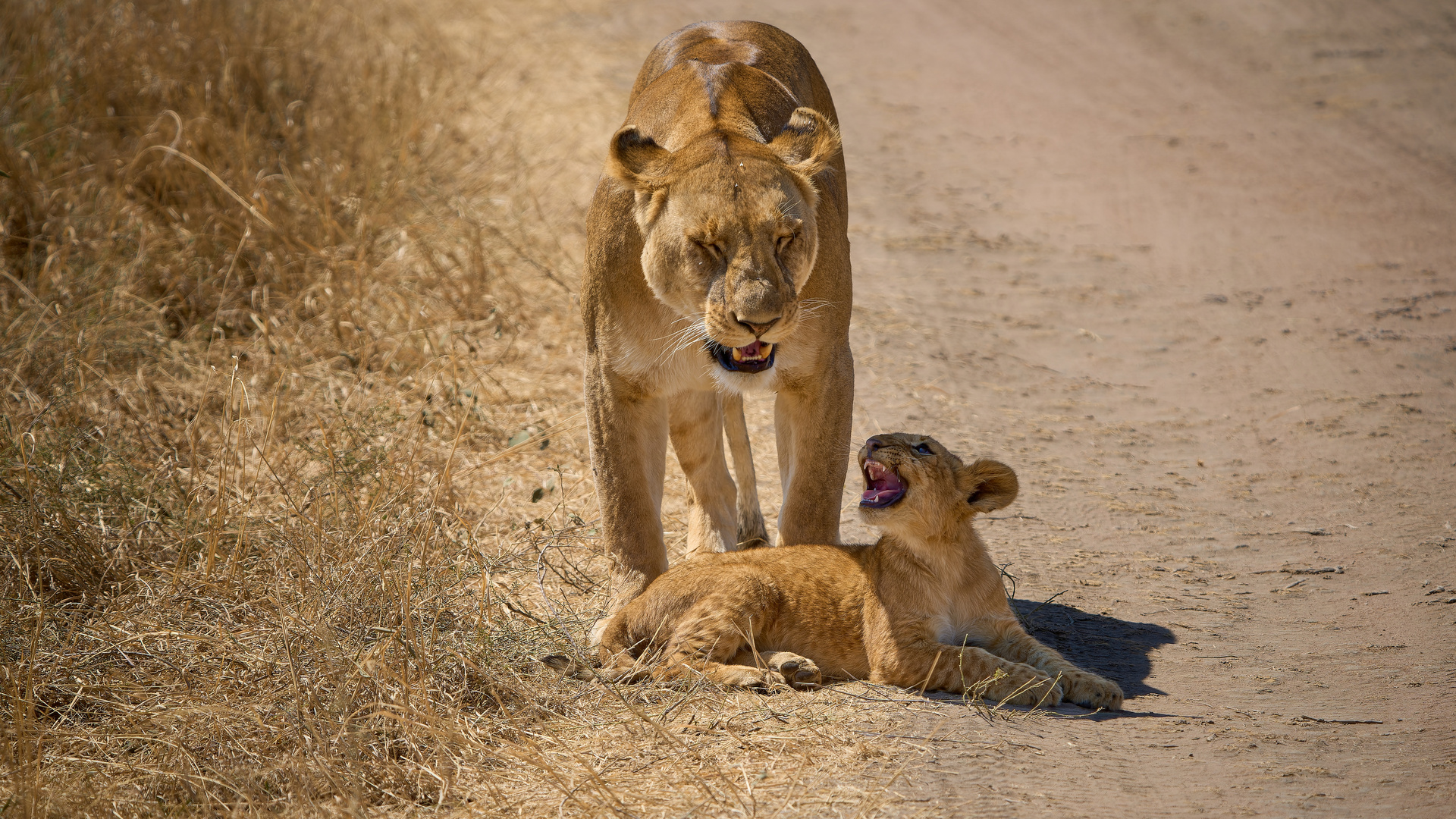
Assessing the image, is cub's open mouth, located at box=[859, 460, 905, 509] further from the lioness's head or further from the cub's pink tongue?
the lioness's head

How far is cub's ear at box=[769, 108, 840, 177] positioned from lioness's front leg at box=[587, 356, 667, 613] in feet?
3.08

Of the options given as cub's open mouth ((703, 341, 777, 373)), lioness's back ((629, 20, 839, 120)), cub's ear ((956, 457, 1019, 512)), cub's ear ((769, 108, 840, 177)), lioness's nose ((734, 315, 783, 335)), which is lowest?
cub's ear ((956, 457, 1019, 512))

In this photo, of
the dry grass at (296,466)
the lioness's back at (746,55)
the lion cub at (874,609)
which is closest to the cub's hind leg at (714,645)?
the lion cub at (874,609)

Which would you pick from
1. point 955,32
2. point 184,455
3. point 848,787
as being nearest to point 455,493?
point 184,455

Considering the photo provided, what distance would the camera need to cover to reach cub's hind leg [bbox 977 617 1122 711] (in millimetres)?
3844

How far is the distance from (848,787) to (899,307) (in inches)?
190

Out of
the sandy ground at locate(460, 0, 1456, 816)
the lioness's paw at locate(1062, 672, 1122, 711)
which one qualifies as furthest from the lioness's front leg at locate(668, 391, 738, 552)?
the lioness's paw at locate(1062, 672, 1122, 711)

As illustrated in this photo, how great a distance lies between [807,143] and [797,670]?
175 cm

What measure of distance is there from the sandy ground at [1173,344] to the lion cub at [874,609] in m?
0.29

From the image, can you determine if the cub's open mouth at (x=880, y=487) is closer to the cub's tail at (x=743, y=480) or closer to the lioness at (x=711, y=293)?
the lioness at (x=711, y=293)

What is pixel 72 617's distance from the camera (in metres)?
4.47

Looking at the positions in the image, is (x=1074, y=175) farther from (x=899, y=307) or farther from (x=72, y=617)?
(x=72, y=617)

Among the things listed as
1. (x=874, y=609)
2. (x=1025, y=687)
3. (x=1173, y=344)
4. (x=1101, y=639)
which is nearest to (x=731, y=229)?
(x=874, y=609)

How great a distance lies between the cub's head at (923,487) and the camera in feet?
13.3
